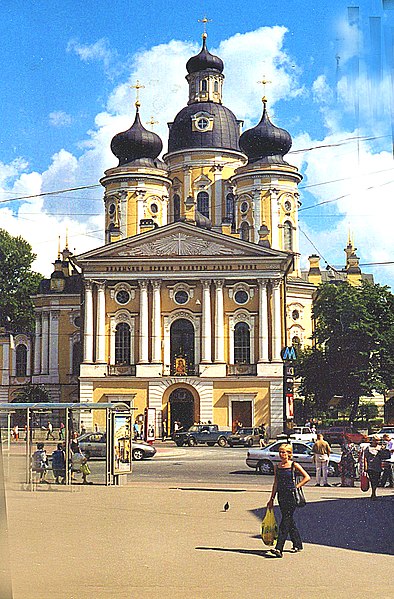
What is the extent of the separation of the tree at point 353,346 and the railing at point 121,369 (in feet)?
57.2

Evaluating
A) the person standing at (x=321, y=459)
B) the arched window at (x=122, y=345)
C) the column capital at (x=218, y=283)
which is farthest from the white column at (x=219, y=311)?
the person standing at (x=321, y=459)

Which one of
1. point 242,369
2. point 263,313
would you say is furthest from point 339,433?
point 263,313

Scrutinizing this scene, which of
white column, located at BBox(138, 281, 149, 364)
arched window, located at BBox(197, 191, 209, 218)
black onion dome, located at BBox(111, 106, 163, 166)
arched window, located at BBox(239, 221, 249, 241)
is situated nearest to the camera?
white column, located at BBox(138, 281, 149, 364)

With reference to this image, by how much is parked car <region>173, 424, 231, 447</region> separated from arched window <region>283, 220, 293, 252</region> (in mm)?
7618

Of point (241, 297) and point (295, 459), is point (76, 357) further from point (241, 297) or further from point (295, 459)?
point (295, 459)

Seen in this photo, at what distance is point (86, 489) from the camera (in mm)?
15258

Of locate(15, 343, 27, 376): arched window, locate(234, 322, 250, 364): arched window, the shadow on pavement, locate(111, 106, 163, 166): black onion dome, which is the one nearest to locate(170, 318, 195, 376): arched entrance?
locate(234, 322, 250, 364): arched window

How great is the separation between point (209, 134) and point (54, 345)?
21.6 metres

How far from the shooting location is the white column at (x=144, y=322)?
36906 mm

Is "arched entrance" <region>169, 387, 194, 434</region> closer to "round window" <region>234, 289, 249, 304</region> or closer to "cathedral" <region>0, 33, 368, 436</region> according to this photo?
"cathedral" <region>0, 33, 368, 436</region>

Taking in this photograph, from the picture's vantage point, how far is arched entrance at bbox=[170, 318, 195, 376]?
123 ft

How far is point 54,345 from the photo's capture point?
81.4 ft

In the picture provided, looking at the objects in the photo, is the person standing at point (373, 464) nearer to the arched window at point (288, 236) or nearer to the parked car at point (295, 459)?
the parked car at point (295, 459)

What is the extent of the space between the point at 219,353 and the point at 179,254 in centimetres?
435
